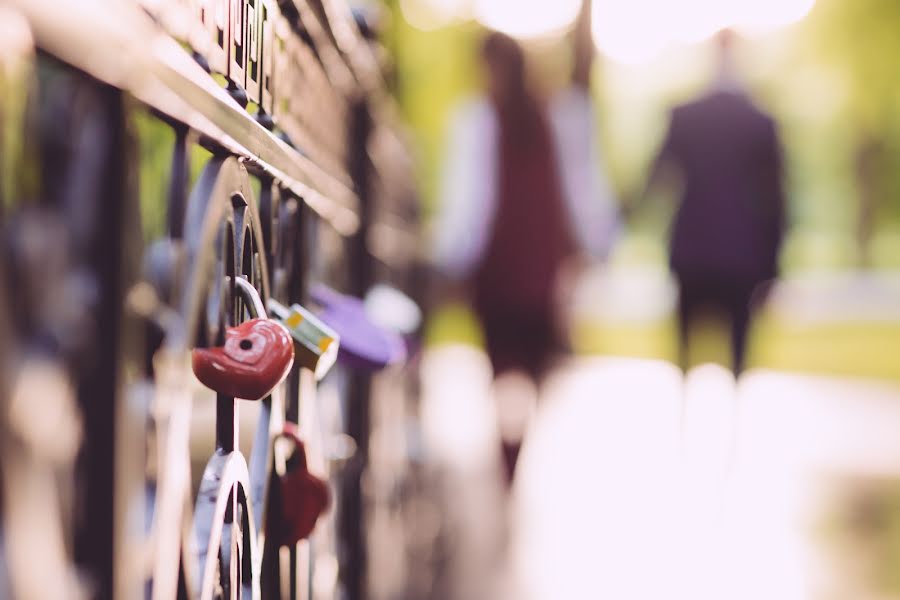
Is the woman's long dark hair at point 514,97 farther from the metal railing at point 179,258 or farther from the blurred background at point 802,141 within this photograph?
the blurred background at point 802,141

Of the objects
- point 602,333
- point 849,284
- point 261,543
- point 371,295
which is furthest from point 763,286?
point 849,284

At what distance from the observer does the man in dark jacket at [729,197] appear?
13.8 feet

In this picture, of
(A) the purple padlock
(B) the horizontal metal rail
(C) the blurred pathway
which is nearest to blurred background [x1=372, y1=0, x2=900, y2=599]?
(C) the blurred pathway

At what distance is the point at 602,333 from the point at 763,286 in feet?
37.2

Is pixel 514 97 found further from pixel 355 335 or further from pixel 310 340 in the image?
pixel 310 340

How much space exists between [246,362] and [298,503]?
0.42m

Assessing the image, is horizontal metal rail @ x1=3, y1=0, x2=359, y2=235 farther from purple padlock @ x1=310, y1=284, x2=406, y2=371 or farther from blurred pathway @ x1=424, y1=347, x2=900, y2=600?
blurred pathway @ x1=424, y1=347, x2=900, y2=600

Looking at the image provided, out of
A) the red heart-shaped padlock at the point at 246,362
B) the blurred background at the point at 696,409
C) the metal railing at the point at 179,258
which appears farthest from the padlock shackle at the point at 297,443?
the blurred background at the point at 696,409

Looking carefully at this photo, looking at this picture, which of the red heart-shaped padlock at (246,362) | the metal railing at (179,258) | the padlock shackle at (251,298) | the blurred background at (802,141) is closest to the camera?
the metal railing at (179,258)

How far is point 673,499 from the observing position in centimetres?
439

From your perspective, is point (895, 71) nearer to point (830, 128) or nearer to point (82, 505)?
point (830, 128)

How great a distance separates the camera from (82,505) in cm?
69

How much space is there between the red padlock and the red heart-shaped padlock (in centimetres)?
37

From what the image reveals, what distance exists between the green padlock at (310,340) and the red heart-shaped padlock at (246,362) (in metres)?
0.22
